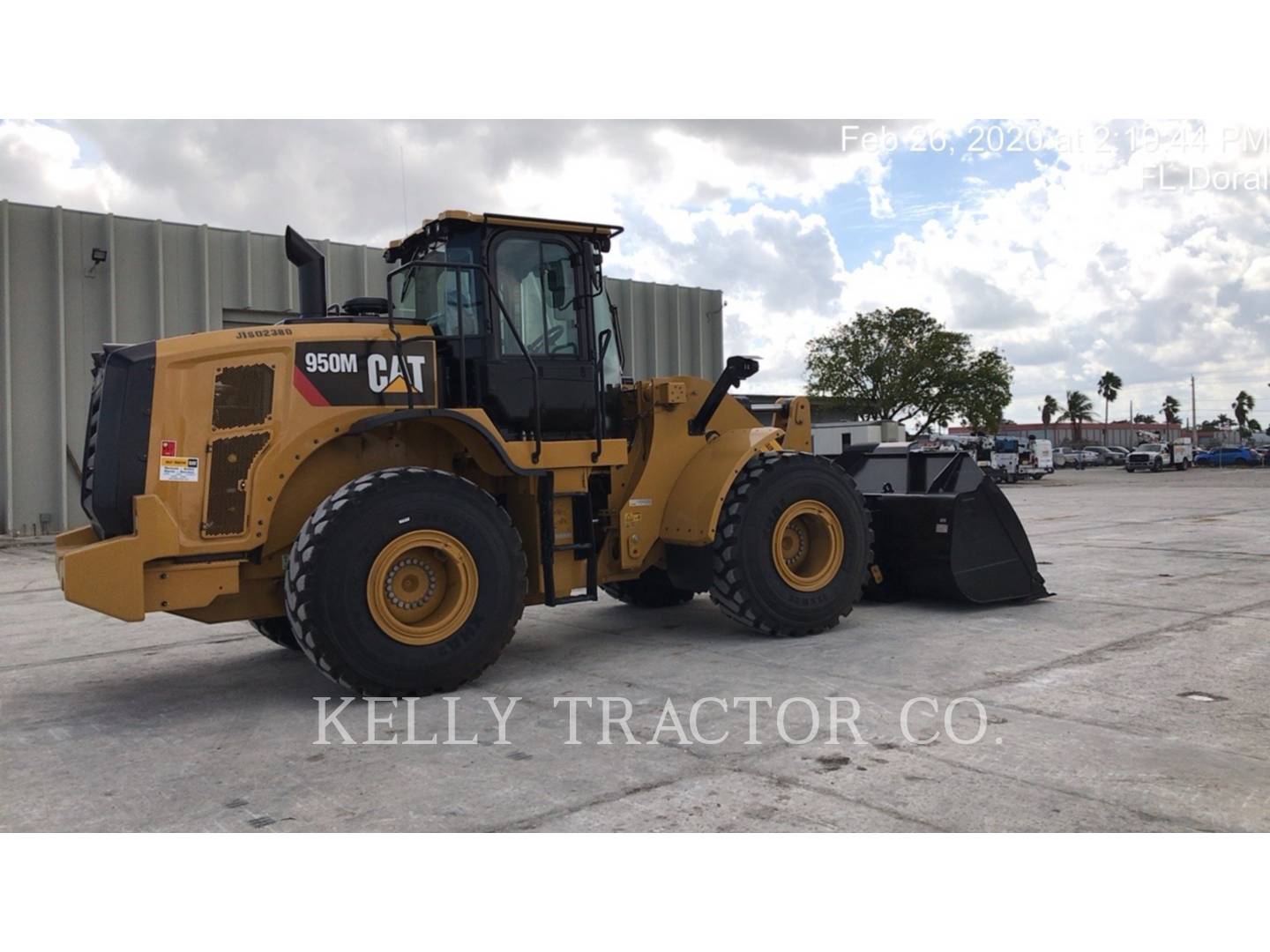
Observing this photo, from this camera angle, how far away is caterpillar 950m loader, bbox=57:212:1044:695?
561 centimetres

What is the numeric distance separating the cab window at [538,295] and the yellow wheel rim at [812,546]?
80.2 inches

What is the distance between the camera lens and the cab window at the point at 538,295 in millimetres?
6672

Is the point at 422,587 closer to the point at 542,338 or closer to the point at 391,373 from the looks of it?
the point at 391,373

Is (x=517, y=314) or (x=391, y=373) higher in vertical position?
(x=517, y=314)

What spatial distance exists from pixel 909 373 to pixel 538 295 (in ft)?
158

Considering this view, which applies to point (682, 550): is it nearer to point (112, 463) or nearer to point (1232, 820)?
point (112, 463)

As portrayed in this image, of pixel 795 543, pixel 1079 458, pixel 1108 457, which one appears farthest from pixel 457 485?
pixel 1108 457

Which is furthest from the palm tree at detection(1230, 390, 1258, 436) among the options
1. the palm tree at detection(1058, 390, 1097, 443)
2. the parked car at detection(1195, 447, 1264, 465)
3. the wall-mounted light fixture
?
the wall-mounted light fixture

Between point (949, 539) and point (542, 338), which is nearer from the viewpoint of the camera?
point (542, 338)

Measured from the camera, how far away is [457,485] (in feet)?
19.7

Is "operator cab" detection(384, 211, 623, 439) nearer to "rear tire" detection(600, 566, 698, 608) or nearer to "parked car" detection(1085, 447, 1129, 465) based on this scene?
"rear tire" detection(600, 566, 698, 608)

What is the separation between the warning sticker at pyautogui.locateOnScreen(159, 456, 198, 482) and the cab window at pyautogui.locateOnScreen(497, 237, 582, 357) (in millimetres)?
1958

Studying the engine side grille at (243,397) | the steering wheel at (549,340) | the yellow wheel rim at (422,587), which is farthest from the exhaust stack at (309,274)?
the yellow wheel rim at (422,587)
